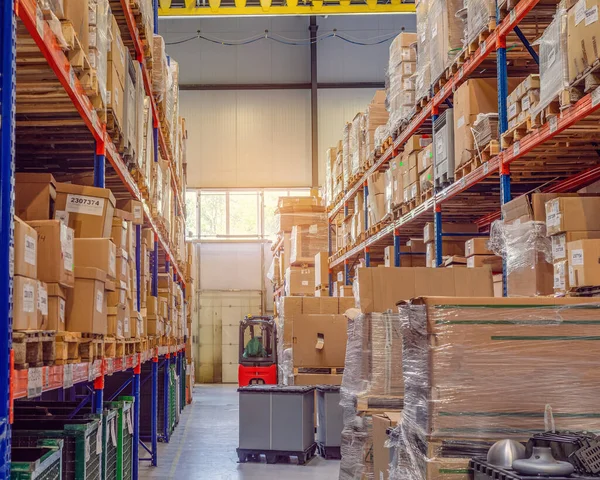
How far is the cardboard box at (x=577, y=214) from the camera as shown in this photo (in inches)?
208

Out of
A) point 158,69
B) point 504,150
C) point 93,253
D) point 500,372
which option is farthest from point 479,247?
point 93,253

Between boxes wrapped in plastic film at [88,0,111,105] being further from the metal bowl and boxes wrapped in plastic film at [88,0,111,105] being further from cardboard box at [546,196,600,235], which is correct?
cardboard box at [546,196,600,235]

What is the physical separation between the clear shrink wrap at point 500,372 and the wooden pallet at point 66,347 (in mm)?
1685

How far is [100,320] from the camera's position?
4.24 m

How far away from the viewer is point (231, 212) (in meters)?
21.2

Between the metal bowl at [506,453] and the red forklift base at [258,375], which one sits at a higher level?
the metal bowl at [506,453]

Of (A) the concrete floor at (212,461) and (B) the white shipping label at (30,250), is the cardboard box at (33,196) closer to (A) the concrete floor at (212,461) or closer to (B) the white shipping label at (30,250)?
(B) the white shipping label at (30,250)

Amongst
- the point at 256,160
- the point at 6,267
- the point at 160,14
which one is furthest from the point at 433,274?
the point at 256,160

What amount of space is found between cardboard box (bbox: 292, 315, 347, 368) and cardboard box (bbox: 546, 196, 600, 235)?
169 inches

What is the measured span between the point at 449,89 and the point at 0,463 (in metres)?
6.13

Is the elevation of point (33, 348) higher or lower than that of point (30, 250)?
lower

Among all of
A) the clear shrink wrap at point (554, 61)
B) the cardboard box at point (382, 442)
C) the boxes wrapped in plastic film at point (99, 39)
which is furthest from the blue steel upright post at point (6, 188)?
the clear shrink wrap at point (554, 61)

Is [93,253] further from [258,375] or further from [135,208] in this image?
[258,375]

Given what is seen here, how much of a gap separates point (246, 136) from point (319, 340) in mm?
12498
